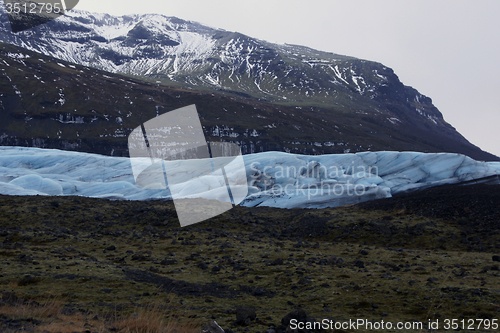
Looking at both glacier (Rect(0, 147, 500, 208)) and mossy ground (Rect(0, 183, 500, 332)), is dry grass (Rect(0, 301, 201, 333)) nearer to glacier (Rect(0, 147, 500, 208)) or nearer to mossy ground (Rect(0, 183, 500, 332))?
mossy ground (Rect(0, 183, 500, 332))

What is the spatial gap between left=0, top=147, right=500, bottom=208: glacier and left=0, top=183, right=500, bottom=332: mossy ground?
7.60 metres

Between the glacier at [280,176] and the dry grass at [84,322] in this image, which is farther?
the glacier at [280,176]

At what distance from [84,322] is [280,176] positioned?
3146 cm

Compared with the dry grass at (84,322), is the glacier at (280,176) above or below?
A: above

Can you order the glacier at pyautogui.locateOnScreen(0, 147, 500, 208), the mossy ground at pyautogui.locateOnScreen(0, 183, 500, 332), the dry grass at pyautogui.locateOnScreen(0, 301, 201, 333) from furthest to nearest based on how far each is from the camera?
the glacier at pyautogui.locateOnScreen(0, 147, 500, 208), the mossy ground at pyautogui.locateOnScreen(0, 183, 500, 332), the dry grass at pyautogui.locateOnScreen(0, 301, 201, 333)

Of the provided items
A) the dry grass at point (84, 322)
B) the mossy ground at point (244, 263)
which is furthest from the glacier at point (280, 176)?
the dry grass at point (84, 322)

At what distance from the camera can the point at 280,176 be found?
38094 mm

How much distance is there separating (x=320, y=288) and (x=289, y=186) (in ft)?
83.8

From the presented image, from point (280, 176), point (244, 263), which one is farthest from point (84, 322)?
point (280, 176)

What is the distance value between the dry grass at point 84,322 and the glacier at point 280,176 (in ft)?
83.8

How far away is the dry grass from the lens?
6.66 m

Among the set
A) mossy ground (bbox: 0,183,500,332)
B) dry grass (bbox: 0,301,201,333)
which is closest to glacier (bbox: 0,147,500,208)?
mossy ground (bbox: 0,183,500,332)

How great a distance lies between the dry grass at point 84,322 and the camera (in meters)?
6.66

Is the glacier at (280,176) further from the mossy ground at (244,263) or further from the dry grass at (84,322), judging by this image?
the dry grass at (84,322)
